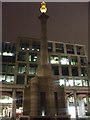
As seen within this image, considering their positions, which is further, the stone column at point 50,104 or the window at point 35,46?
the window at point 35,46

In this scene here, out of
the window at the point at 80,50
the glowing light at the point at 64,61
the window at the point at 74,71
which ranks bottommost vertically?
the window at the point at 74,71

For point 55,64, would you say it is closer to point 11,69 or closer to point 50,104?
point 11,69

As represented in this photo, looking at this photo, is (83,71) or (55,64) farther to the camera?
(83,71)

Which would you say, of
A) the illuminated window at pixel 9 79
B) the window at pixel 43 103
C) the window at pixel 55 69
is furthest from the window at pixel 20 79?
the window at pixel 43 103

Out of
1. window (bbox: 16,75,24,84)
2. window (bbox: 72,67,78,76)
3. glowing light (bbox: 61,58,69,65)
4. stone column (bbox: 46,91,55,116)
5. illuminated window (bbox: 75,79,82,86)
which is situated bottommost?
stone column (bbox: 46,91,55,116)

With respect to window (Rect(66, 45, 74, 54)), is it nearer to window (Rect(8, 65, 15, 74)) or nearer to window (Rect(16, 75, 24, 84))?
window (Rect(16, 75, 24, 84))

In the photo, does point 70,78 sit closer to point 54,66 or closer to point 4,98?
point 54,66

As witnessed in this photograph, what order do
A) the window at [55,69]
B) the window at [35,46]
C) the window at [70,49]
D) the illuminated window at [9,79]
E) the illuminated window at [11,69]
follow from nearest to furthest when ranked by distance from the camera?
1. the illuminated window at [9,79]
2. the illuminated window at [11,69]
3. the window at [55,69]
4. the window at [35,46]
5. the window at [70,49]

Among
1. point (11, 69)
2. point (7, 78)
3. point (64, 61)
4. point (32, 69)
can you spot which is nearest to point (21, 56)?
point (11, 69)

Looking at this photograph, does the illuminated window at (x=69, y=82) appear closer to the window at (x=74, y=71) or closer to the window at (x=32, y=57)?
the window at (x=74, y=71)

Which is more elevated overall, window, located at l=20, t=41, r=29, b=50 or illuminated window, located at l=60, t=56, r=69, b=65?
window, located at l=20, t=41, r=29, b=50

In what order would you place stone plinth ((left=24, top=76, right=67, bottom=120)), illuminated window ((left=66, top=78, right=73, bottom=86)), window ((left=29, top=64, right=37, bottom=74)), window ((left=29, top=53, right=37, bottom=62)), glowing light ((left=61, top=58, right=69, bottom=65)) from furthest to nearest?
1. glowing light ((left=61, top=58, right=69, bottom=65))
2. window ((left=29, top=53, right=37, bottom=62))
3. illuminated window ((left=66, top=78, right=73, bottom=86))
4. window ((left=29, top=64, right=37, bottom=74))
5. stone plinth ((left=24, top=76, right=67, bottom=120))

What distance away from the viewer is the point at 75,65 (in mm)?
56875

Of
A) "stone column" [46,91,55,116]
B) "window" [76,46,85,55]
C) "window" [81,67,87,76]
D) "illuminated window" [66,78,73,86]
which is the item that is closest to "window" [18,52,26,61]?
"illuminated window" [66,78,73,86]
